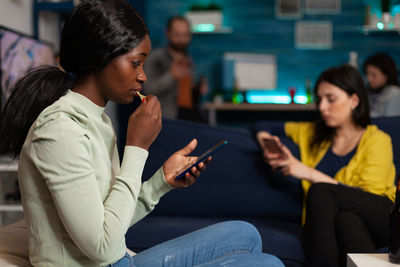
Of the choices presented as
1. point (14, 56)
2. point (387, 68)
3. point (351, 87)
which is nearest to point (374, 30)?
point (387, 68)

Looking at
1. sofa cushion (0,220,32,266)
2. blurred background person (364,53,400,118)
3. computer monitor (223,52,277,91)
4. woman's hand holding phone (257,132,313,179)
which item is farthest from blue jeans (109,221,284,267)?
computer monitor (223,52,277,91)

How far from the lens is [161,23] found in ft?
18.3

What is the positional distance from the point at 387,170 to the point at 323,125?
1.28 feet

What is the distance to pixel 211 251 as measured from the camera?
1.15 metres

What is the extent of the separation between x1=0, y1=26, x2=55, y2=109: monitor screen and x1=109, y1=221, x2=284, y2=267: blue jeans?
5.25 feet

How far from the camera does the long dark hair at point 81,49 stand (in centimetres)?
90

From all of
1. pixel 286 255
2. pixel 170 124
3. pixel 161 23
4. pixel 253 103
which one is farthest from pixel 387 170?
pixel 161 23

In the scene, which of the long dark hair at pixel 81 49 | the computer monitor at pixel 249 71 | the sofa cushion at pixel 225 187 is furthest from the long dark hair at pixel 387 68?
the long dark hair at pixel 81 49

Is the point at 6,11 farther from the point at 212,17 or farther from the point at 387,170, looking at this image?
the point at 212,17

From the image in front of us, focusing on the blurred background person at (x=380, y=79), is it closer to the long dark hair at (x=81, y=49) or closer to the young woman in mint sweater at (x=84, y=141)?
the young woman in mint sweater at (x=84, y=141)

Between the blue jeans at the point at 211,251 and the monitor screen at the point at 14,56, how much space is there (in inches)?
63.0

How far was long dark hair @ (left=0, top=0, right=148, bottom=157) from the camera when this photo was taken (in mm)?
901

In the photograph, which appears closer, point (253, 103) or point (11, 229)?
point (11, 229)

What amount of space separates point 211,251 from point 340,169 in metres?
1.13
